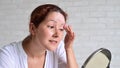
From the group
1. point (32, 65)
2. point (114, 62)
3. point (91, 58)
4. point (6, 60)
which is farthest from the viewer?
point (114, 62)

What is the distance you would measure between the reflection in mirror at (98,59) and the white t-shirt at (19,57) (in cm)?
30

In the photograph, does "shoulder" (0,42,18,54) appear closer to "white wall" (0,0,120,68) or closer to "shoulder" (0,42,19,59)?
"shoulder" (0,42,19,59)

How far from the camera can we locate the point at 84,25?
2186mm

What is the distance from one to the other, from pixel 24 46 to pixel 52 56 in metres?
0.13

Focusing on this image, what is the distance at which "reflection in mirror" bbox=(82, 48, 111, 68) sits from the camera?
0.71 meters

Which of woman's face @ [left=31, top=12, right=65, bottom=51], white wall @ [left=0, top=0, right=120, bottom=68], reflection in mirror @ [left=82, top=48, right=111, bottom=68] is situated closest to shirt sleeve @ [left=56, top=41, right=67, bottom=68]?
woman's face @ [left=31, top=12, right=65, bottom=51]

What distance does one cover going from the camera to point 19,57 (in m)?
0.97

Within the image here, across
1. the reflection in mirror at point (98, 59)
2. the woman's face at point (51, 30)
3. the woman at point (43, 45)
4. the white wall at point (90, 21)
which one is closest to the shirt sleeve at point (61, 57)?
the woman at point (43, 45)

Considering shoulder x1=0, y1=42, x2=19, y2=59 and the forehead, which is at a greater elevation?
the forehead

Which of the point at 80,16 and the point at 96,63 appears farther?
the point at 80,16


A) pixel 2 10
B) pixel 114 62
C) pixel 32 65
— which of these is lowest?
pixel 114 62

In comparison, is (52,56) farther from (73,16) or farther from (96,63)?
(73,16)

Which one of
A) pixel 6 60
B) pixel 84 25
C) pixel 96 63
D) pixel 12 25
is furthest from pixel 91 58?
pixel 12 25

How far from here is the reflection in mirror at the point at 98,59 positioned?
2.32ft
